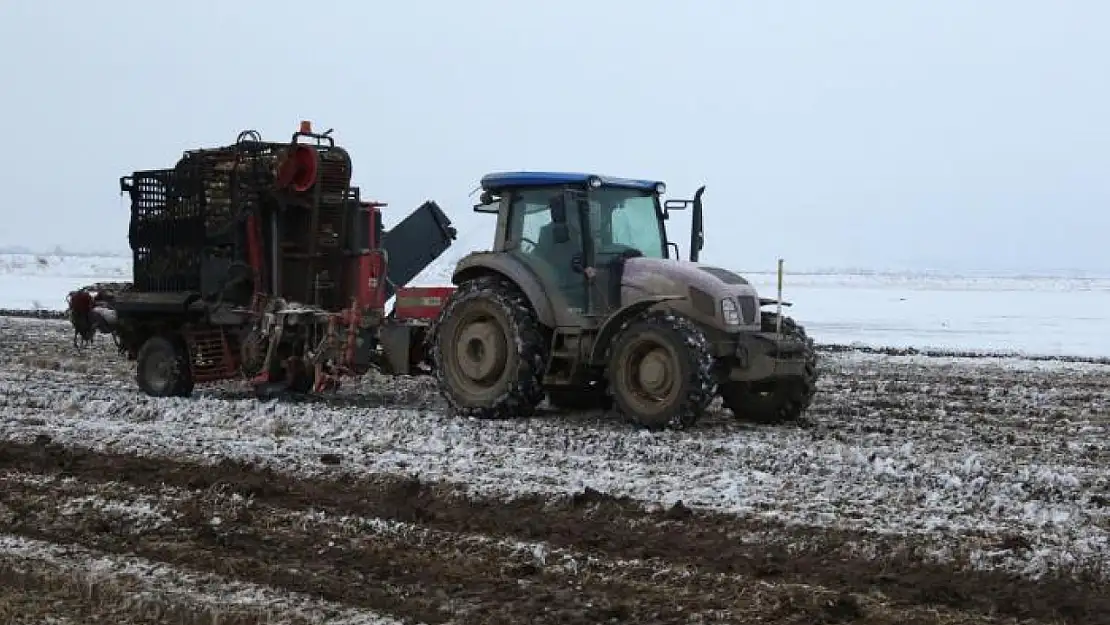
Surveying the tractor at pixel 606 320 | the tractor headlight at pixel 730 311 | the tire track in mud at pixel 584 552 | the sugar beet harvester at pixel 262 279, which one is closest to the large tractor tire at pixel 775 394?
the tractor at pixel 606 320

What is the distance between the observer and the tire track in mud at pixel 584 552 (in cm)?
555

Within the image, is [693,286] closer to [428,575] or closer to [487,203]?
[487,203]

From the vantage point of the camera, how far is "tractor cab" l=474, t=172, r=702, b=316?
36.3ft

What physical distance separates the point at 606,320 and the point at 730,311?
998 millimetres

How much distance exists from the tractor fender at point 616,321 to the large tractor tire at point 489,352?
52 centimetres


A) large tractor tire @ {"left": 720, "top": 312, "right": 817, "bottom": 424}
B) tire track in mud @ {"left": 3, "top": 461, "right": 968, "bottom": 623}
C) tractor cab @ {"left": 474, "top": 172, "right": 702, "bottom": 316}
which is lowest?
tire track in mud @ {"left": 3, "top": 461, "right": 968, "bottom": 623}

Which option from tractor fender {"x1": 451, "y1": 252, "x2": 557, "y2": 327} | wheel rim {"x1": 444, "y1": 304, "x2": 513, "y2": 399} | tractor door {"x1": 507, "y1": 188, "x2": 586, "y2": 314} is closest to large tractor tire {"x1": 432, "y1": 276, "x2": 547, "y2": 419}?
wheel rim {"x1": 444, "y1": 304, "x2": 513, "y2": 399}

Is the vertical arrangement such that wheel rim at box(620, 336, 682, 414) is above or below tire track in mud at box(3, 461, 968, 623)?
above

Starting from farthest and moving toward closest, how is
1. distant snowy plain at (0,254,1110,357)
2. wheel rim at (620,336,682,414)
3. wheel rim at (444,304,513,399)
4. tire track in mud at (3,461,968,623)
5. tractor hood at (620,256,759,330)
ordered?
distant snowy plain at (0,254,1110,357)
wheel rim at (444,304,513,399)
tractor hood at (620,256,759,330)
wheel rim at (620,336,682,414)
tire track in mud at (3,461,968,623)

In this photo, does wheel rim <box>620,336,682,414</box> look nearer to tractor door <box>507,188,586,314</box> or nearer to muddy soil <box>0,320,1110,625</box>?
tractor door <box>507,188,586,314</box>

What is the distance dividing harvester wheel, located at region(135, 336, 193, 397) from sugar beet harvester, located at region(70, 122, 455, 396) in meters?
0.01

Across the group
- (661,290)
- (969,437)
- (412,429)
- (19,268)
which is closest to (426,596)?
(412,429)

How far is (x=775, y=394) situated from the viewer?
11.3 metres

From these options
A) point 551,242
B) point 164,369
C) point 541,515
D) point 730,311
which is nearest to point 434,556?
point 541,515
